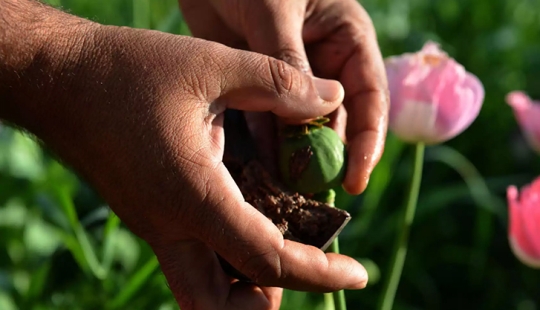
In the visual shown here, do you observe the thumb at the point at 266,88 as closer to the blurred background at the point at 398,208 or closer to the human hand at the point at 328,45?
the human hand at the point at 328,45

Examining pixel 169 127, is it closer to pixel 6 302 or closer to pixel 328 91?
pixel 328 91

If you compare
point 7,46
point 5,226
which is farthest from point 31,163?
point 7,46

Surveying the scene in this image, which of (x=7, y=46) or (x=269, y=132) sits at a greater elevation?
(x=7, y=46)

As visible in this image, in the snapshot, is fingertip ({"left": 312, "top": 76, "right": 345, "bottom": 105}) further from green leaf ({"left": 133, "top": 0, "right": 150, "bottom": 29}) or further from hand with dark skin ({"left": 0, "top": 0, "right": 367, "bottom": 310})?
green leaf ({"left": 133, "top": 0, "right": 150, "bottom": 29})

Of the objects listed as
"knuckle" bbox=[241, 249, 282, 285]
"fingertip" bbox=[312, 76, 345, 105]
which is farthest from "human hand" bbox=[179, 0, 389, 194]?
"knuckle" bbox=[241, 249, 282, 285]

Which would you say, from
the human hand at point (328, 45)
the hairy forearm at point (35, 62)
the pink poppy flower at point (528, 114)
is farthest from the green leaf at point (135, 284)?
the pink poppy flower at point (528, 114)

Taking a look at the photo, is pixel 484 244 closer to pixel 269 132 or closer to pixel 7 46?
pixel 269 132
